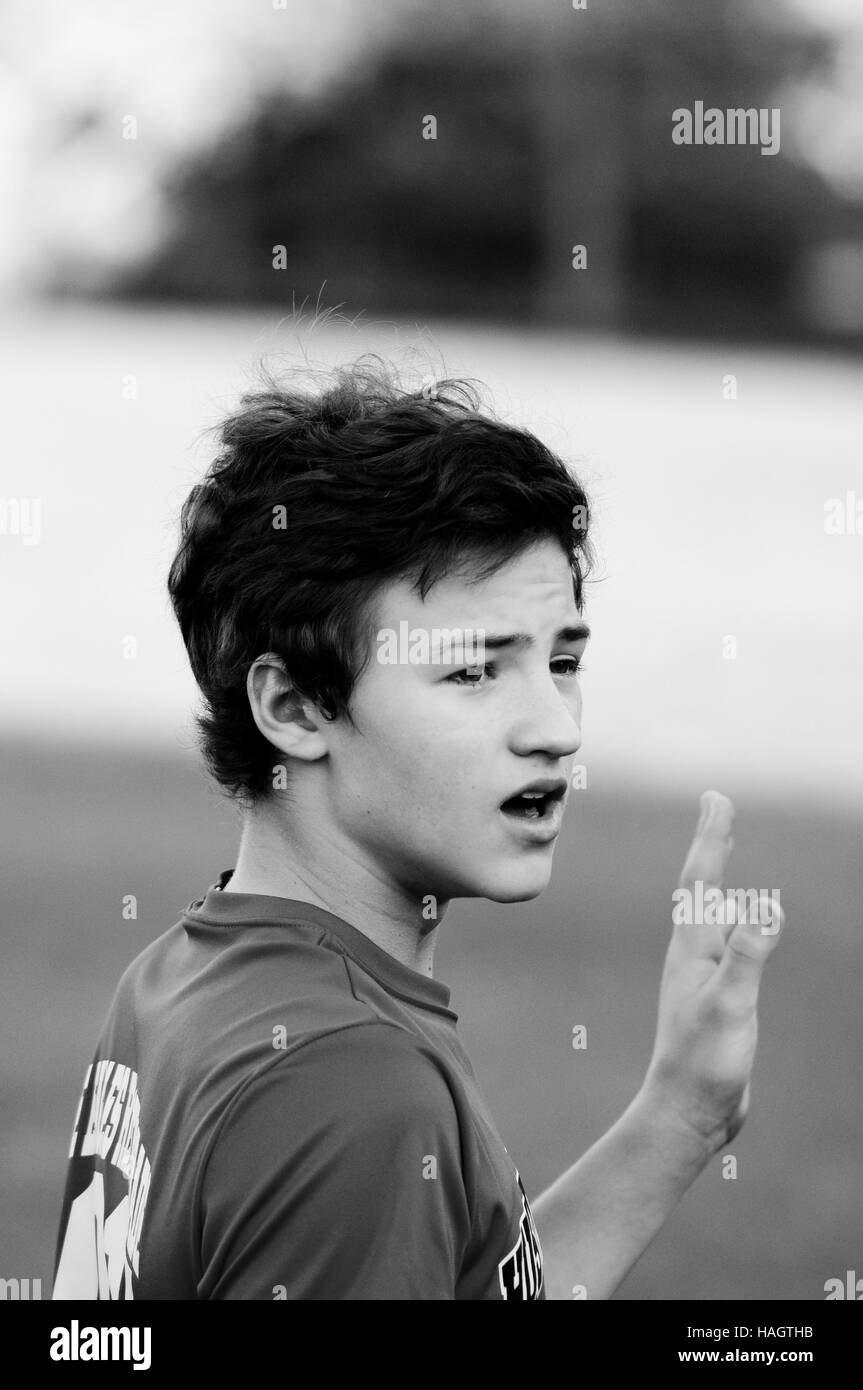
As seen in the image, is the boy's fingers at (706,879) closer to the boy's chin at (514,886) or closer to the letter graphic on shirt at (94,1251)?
the boy's chin at (514,886)

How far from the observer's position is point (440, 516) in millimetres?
2000

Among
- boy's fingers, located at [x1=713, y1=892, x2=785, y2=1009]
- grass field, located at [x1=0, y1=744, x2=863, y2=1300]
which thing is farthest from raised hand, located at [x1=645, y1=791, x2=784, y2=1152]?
grass field, located at [x1=0, y1=744, x2=863, y2=1300]

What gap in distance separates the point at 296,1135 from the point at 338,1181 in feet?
0.20

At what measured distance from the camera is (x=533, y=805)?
78.6 inches

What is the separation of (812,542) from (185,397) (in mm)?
8288

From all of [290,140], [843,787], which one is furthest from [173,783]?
[290,140]

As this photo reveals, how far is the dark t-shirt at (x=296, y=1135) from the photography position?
62.5 inches

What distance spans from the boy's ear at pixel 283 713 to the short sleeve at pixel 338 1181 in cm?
45

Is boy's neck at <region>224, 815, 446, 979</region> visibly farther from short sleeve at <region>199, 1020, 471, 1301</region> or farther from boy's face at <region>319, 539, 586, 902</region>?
short sleeve at <region>199, 1020, 471, 1301</region>

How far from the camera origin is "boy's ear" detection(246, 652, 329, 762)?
6.68 ft

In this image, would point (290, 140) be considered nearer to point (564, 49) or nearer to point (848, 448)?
point (564, 49)

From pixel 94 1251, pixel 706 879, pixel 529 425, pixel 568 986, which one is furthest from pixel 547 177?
pixel 94 1251

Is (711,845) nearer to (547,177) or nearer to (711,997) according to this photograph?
(711,997)

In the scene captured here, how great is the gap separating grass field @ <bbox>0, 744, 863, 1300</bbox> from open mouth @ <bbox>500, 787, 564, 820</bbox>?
345cm
